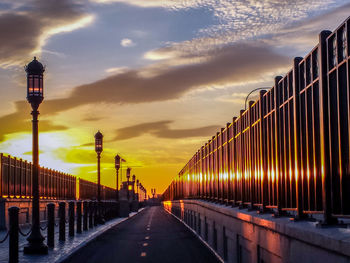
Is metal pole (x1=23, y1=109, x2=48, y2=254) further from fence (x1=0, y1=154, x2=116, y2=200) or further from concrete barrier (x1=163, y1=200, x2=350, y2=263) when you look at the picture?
fence (x1=0, y1=154, x2=116, y2=200)

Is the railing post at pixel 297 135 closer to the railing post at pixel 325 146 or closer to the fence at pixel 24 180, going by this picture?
the railing post at pixel 325 146

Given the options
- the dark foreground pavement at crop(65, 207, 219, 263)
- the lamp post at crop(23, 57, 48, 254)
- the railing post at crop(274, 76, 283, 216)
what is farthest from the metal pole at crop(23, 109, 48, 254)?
the railing post at crop(274, 76, 283, 216)

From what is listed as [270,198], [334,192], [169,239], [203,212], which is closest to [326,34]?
[334,192]

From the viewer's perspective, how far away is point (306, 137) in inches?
376

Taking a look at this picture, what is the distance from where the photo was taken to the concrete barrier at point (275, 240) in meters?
7.20

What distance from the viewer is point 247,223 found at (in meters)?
13.1

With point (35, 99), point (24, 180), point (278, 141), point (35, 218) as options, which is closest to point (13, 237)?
point (35, 218)

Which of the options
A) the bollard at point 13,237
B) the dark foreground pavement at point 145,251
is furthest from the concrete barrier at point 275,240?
the bollard at point 13,237

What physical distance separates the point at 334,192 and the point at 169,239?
67.5 ft

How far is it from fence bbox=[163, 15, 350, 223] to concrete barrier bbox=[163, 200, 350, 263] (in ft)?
1.42

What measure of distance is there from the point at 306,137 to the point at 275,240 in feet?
5.94

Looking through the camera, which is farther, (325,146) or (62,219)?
(62,219)

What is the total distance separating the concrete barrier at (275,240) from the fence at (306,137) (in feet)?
1.42

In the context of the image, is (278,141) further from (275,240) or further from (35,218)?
(35,218)
